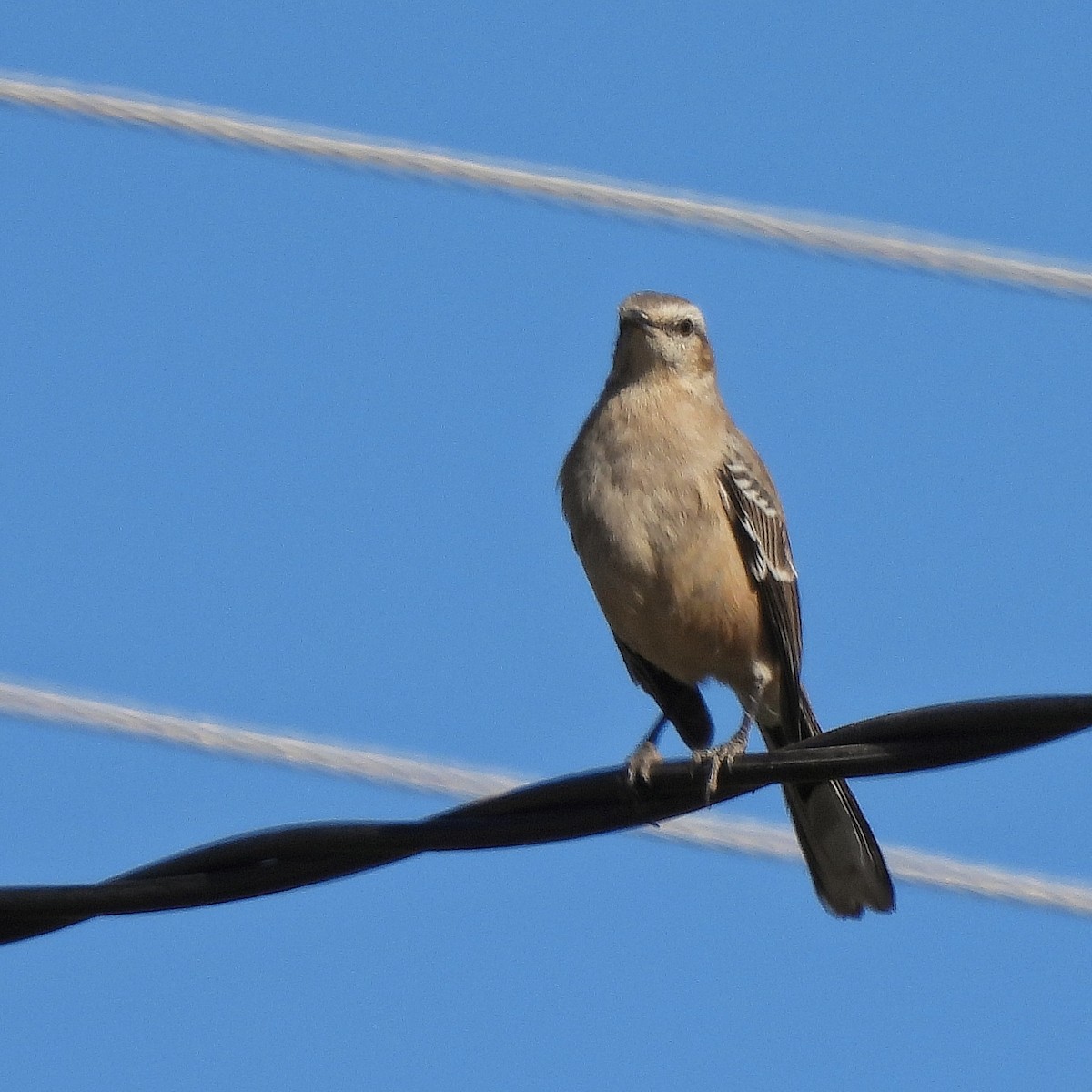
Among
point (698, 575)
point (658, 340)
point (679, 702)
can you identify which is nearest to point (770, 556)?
point (698, 575)

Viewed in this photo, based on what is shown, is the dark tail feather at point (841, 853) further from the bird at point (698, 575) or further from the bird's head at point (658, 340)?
the bird's head at point (658, 340)

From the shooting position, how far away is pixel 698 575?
6574 mm

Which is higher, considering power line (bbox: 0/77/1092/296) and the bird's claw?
power line (bbox: 0/77/1092/296)

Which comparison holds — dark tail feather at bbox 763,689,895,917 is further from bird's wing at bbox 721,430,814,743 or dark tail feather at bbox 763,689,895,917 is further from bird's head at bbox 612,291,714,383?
bird's head at bbox 612,291,714,383

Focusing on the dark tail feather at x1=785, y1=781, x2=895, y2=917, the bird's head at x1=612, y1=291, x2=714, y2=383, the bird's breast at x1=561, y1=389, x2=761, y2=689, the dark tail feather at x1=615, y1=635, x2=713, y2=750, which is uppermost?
the bird's head at x1=612, y1=291, x2=714, y2=383

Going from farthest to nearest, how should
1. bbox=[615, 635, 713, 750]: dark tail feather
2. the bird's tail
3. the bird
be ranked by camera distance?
bbox=[615, 635, 713, 750]: dark tail feather
the bird
the bird's tail

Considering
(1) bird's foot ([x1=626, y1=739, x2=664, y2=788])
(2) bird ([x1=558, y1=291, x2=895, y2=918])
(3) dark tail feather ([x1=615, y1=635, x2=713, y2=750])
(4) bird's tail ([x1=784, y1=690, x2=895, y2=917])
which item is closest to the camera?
(1) bird's foot ([x1=626, y1=739, x2=664, y2=788])

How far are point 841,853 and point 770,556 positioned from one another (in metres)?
1.16

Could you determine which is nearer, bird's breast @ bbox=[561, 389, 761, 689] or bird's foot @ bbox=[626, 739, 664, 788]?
bird's foot @ bbox=[626, 739, 664, 788]

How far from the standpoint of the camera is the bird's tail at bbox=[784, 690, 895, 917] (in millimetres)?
6246

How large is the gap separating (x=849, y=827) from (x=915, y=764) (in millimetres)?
2339

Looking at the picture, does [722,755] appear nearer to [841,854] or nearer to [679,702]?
[841,854]

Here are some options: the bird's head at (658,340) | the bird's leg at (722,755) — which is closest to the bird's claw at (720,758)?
the bird's leg at (722,755)

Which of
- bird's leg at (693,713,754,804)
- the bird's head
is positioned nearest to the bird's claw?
bird's leg at (693,713,754,804)
